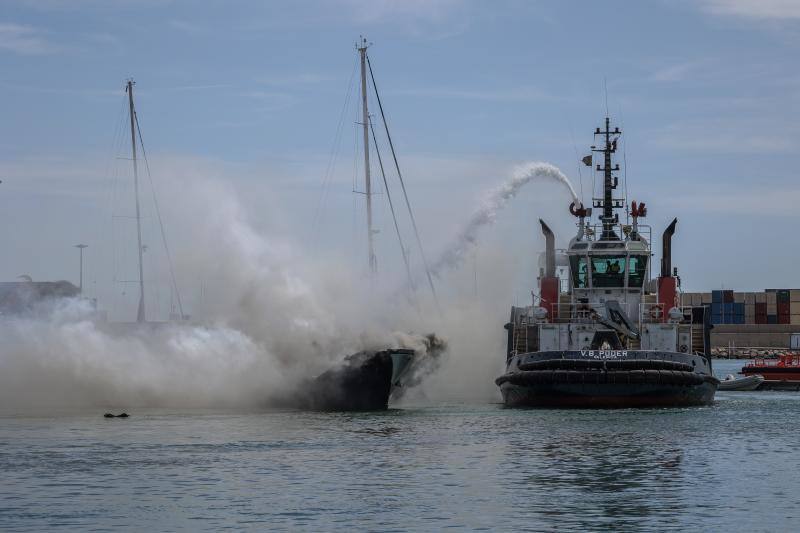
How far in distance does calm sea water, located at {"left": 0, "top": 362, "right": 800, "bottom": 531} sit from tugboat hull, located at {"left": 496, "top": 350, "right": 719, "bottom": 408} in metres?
1.41

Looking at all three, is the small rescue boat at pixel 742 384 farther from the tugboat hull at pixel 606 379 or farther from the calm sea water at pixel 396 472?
the calm sea water at pixel 396 472

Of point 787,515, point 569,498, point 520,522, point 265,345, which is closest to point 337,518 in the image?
Result: point 520,522

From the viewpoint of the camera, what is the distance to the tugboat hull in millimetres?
55562

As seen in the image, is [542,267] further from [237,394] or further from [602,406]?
[237,394]

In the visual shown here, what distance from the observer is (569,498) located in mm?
32438

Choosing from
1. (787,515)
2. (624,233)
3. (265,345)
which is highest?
(624,233)

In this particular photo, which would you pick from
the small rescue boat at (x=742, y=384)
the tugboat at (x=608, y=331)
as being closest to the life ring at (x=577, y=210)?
the tugboat at (x=608, y=331)

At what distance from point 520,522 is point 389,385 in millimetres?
28741

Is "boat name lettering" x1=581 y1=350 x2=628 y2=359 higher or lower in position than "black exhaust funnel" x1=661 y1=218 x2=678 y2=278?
lower

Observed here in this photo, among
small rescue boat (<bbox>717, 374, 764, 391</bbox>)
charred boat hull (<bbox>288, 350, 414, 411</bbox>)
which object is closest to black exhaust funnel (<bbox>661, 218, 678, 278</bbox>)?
charred boat hull (<bbox>288, 350, 414, 411</bbox>)

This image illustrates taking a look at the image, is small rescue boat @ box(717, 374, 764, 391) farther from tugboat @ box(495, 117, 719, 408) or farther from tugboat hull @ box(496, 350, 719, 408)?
tugboat hull @ box(496, 350, 719, 408)

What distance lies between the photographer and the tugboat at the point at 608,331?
55.8 m

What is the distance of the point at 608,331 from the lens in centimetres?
5812

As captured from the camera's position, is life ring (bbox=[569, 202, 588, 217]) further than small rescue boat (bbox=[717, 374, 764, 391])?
No
